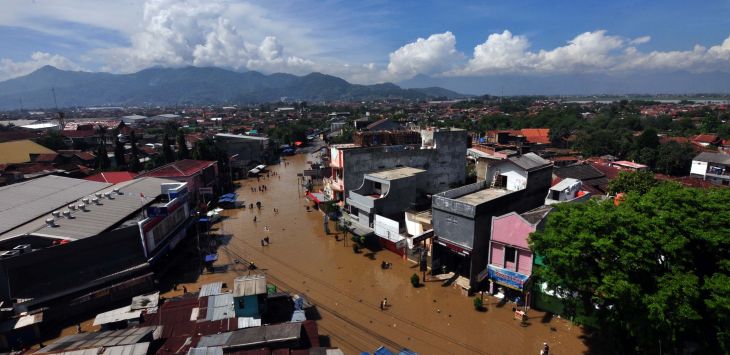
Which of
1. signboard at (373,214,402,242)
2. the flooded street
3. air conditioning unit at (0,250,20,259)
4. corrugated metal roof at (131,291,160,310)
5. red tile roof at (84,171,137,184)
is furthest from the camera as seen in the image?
red tile roof at (84,171,137,184)

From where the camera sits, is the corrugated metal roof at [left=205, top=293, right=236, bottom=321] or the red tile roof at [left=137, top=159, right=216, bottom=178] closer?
the corrugated metal roof at [left=205, top=293, right=236, bottom=321]

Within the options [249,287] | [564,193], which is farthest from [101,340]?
[564,193]

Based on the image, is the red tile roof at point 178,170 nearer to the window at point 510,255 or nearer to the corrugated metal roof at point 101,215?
the corrugated metal roof at point 101,215

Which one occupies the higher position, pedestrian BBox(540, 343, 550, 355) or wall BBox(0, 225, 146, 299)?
wall BBox(0, 225, 146, 299)

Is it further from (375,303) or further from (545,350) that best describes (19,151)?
(545,350)

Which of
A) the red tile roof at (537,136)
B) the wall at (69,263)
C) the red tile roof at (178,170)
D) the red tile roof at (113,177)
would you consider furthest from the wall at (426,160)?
the red tile roof at (537,136)

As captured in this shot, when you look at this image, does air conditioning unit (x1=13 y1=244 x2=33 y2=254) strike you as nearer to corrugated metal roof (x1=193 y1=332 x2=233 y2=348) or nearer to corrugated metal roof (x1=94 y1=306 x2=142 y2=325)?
corrugated metal roof (x1=94 y1=306 x2=142 y2=325)

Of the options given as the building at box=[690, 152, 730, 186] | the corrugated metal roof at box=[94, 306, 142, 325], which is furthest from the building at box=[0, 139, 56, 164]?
the building at box=[690, 152, 730, 186]
